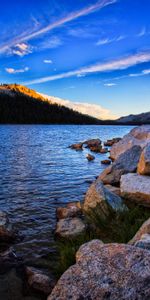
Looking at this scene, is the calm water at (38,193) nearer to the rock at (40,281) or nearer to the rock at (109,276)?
the rock at (40,281)

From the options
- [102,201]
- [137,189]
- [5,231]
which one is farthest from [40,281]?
[137,189]

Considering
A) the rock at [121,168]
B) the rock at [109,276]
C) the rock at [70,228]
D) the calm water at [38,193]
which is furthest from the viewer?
the rock at [121,168]

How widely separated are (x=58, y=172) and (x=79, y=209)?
43.5 feet

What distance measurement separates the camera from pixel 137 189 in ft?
40.7

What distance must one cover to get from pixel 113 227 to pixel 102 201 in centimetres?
155

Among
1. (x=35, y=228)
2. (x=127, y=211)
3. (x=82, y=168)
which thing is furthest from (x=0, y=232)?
(x=82, y=168)

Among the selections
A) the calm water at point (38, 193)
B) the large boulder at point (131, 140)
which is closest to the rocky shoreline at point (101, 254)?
the calm water at point (38, 193)

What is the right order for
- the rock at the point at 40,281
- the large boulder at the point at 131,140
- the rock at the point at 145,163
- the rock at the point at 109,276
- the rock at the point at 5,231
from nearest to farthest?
the rock at the point at 109,276, the rock at the point at 40,281, the rock at the point at 5,231, the rock at the point at 145,163, the large boulder at the point at 131,140

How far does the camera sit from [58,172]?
1075 inches

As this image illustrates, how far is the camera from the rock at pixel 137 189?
39.6ft

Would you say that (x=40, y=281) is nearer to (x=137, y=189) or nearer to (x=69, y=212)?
(x=137, y=189)

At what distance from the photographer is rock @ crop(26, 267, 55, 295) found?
8320mm

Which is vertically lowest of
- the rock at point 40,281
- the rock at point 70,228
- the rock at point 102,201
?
the rock at point 40,281

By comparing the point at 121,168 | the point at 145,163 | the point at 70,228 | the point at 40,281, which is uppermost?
the point at 145,163
